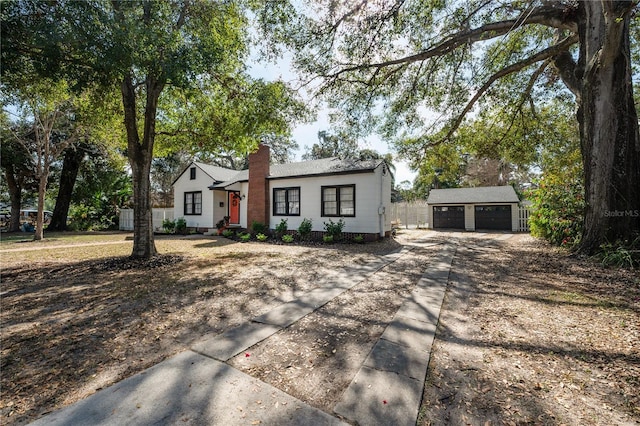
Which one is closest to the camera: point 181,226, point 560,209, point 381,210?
point 560,209

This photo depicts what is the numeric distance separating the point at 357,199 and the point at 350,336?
935 cm

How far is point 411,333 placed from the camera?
123 inches

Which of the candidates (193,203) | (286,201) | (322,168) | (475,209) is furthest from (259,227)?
(475,209)

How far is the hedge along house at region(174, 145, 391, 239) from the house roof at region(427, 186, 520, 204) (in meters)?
9.83

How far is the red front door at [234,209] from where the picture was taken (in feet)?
57.1

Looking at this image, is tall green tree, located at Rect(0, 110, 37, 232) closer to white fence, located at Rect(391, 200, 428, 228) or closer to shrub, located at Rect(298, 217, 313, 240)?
shrub, located at Rect(298, 217, 313, 240)

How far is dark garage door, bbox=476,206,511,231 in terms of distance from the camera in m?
19.3

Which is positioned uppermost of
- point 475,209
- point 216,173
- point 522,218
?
point 216,173

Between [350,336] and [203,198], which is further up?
[203,198]

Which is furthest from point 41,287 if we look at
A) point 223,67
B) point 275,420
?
point 223,67

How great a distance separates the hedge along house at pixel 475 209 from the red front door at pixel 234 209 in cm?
1539

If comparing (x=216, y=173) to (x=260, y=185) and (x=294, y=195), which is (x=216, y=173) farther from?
(x=294, y=195)

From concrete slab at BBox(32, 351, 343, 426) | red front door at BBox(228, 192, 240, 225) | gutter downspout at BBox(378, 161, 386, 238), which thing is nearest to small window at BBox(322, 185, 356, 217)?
gutter downspout at BBox(378, 161, 386, 238)

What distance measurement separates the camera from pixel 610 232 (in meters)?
6.76
